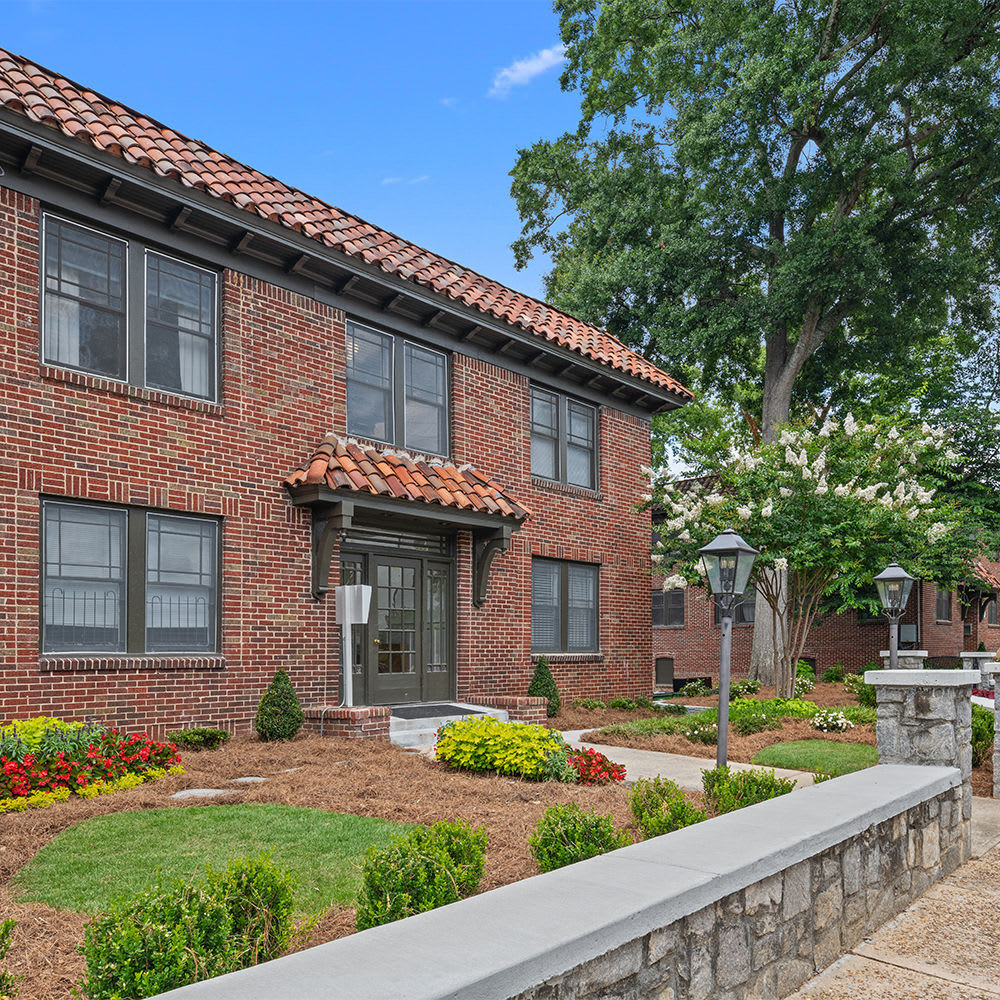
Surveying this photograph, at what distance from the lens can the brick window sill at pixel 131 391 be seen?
387 inches

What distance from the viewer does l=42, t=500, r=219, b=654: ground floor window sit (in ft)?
32.3

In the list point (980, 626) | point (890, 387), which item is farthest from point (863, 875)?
point (980, 626)

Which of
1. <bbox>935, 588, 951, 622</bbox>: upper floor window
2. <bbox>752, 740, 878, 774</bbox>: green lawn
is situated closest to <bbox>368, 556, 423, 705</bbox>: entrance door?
<bbox>752, 740, 878, 774</bbox>: green lawn

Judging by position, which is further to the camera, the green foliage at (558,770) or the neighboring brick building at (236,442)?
the neighboring brick building at (236,442)

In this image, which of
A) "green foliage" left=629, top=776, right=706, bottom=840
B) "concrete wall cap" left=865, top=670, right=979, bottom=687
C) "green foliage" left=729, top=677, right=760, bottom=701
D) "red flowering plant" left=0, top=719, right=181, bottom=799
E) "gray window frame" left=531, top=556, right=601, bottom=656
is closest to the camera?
"green foliage" left=629, top=776, right=706, bottom=840

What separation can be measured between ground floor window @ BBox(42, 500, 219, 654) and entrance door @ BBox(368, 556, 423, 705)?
109 inches

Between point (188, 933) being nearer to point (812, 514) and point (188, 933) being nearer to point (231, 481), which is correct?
point (231, 481)

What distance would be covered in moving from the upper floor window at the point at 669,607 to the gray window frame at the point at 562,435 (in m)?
15.1

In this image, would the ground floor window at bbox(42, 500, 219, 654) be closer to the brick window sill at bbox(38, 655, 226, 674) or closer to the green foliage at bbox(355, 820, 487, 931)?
the brick window sill at bbox(38, 655, 226, 674)

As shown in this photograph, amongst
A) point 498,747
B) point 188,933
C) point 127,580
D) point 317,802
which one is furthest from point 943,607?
point 188,933

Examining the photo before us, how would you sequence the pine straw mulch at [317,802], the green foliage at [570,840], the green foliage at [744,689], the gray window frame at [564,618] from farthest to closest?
the green foliage at [744,689]
the gray window frame at [564,618]
the green foliage at [570,840]
the pine straw mulch at [317,802]

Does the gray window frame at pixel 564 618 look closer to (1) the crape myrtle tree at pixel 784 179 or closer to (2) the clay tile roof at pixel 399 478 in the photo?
(2) the clay tile roof at pixel 399 478

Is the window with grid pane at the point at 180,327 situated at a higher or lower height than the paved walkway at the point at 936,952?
higher

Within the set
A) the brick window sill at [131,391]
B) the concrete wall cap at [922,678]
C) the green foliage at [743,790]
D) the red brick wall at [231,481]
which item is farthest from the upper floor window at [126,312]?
the concrete wall cap at [922,678]
